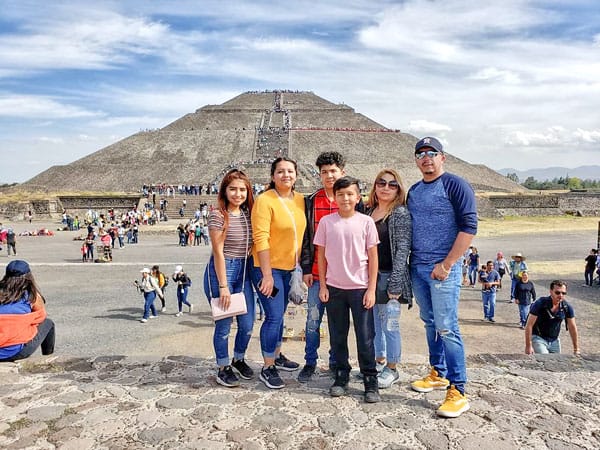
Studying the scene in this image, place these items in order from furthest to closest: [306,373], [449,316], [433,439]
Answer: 1. [306,373]
2. [449,316]
3. [433,439]

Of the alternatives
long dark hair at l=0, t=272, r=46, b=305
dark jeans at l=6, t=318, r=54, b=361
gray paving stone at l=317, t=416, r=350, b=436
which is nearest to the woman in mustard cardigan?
gray paving stone at l=317, t=416, r=350, b=436

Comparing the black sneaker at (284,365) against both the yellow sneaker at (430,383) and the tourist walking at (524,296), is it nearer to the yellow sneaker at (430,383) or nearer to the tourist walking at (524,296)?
the yellow sneaker at (430,383)

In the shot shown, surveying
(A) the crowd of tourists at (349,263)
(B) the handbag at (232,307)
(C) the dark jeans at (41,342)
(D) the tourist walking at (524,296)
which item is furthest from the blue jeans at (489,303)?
(C) the dark jeans at (41,342)

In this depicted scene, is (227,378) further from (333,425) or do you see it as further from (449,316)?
(449,316)

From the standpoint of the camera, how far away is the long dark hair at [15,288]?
449 cm

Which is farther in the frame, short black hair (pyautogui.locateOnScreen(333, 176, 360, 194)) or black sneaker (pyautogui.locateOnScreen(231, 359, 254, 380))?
black sneaker (pyautogui.locateOnScreen(231, 359, 254, 380))

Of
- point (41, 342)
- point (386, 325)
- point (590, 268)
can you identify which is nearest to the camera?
point (386, 325)

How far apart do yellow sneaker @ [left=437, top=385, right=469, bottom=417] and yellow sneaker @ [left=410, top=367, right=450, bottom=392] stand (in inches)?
11.6

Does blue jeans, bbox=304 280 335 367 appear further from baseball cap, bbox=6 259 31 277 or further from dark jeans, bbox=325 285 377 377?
baseball cap, bbox=6 259 31 277

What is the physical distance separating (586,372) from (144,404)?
12.0ft

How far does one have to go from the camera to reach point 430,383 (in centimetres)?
376

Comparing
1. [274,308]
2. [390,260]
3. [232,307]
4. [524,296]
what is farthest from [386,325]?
[524,296]

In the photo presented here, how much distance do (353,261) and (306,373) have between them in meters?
1.15

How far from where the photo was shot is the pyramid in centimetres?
4612
